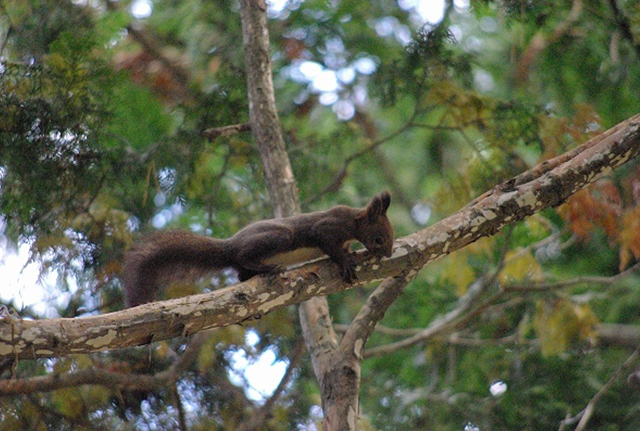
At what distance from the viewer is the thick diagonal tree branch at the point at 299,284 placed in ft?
9.60

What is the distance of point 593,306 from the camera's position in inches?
294

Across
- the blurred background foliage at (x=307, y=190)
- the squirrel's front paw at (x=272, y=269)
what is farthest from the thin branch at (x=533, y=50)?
the squirrel's front paw at (x=272, y=269)

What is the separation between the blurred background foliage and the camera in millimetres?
4848

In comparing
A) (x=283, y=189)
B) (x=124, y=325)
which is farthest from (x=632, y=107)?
(x=124, y=325)

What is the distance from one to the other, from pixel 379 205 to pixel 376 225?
127 millimetres

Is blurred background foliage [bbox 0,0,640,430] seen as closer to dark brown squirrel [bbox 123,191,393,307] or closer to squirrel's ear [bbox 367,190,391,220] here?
dark brown squirrel [bbox 123,191,393,307]

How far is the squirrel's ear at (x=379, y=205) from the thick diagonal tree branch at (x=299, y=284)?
634 millimetres

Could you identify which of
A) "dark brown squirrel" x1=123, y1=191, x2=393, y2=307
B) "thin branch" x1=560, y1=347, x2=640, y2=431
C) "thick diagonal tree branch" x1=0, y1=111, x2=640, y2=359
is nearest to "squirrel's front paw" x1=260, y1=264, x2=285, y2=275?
"dark brown squirrel" x1=123, y1=191, x2=393, y2=307

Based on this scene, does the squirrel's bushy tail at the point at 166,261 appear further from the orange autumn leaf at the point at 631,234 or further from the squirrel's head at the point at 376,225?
the orange autumn leaf at the point at 631,234

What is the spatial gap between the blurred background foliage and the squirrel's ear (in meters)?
1.09

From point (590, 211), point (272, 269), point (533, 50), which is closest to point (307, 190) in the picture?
point (590, 211)

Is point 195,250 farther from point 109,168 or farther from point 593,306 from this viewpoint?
point 593,306

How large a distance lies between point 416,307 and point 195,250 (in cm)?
420

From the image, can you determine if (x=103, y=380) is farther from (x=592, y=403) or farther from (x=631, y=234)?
(x=631, y=234)
